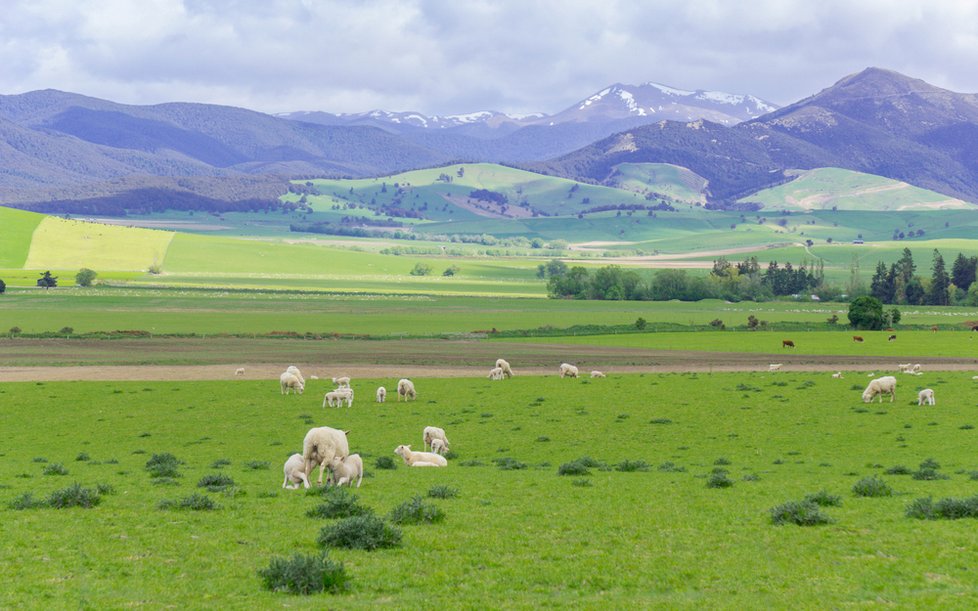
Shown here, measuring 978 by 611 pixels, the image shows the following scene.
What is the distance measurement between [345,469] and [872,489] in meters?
11.6

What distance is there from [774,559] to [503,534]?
450 cm

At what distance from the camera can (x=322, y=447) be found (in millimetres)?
22484

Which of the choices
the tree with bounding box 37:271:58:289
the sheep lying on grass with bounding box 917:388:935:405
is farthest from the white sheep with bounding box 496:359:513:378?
the tree with bounding box 37:271:58:289

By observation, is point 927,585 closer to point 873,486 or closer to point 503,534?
point 503,534

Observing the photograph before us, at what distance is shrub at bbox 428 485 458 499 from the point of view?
2108 centimetres

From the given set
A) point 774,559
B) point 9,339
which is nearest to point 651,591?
point 774,559

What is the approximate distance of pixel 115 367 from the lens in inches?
2539

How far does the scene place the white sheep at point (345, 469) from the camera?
2281 cm

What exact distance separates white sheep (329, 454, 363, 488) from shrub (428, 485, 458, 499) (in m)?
2.53

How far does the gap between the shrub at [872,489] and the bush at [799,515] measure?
11.9 ft

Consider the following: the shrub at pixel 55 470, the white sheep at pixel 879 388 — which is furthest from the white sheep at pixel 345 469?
the white sheep at pixel 879 388

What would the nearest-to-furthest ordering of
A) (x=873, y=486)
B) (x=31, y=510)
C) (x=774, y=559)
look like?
(x=774, y=559)
(x=31, y=510)
(x=873, y=486)

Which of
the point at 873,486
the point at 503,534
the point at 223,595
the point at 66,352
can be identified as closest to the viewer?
the point at 223,595

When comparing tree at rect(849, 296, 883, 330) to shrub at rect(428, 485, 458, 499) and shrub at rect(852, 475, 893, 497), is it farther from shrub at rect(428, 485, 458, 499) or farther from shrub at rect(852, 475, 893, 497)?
shrub at rect(428, 485, 458, 499)
